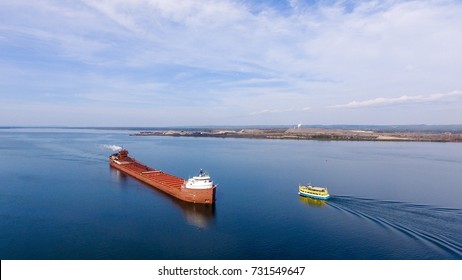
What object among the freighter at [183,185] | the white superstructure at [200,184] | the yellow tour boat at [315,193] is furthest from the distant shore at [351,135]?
the white superstructure at [200,184]

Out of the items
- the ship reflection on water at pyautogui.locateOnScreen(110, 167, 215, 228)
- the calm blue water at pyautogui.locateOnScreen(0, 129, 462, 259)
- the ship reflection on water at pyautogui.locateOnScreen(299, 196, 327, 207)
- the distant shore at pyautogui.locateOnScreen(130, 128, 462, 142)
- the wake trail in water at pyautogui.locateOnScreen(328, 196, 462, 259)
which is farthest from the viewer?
the distant shore at pyautogui.locateOnScreen(130, 128, 462, 142)

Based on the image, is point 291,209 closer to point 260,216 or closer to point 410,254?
point 260,216

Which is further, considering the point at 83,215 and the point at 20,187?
the point at 20,187

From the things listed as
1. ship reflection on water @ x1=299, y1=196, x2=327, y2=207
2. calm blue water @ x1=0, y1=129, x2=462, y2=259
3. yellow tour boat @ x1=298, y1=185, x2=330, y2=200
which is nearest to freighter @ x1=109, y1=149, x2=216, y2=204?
calm blue water @ x1=0, y1=129, x2=462, y2=259

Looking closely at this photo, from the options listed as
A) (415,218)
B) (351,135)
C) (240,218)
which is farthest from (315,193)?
(351,135)

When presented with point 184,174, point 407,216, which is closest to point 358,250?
point 407,216

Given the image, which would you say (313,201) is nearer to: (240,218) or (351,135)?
(240,218)

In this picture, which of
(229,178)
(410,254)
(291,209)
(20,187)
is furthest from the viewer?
(229,178)

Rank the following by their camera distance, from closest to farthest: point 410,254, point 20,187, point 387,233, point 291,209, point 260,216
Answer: point 410,254, point 387,233, point 260,216, point 291,209, point 20,187

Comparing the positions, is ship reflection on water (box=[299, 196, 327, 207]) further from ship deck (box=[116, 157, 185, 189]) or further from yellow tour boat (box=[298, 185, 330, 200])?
ship deck (box=[116, 157, 185, 189])
